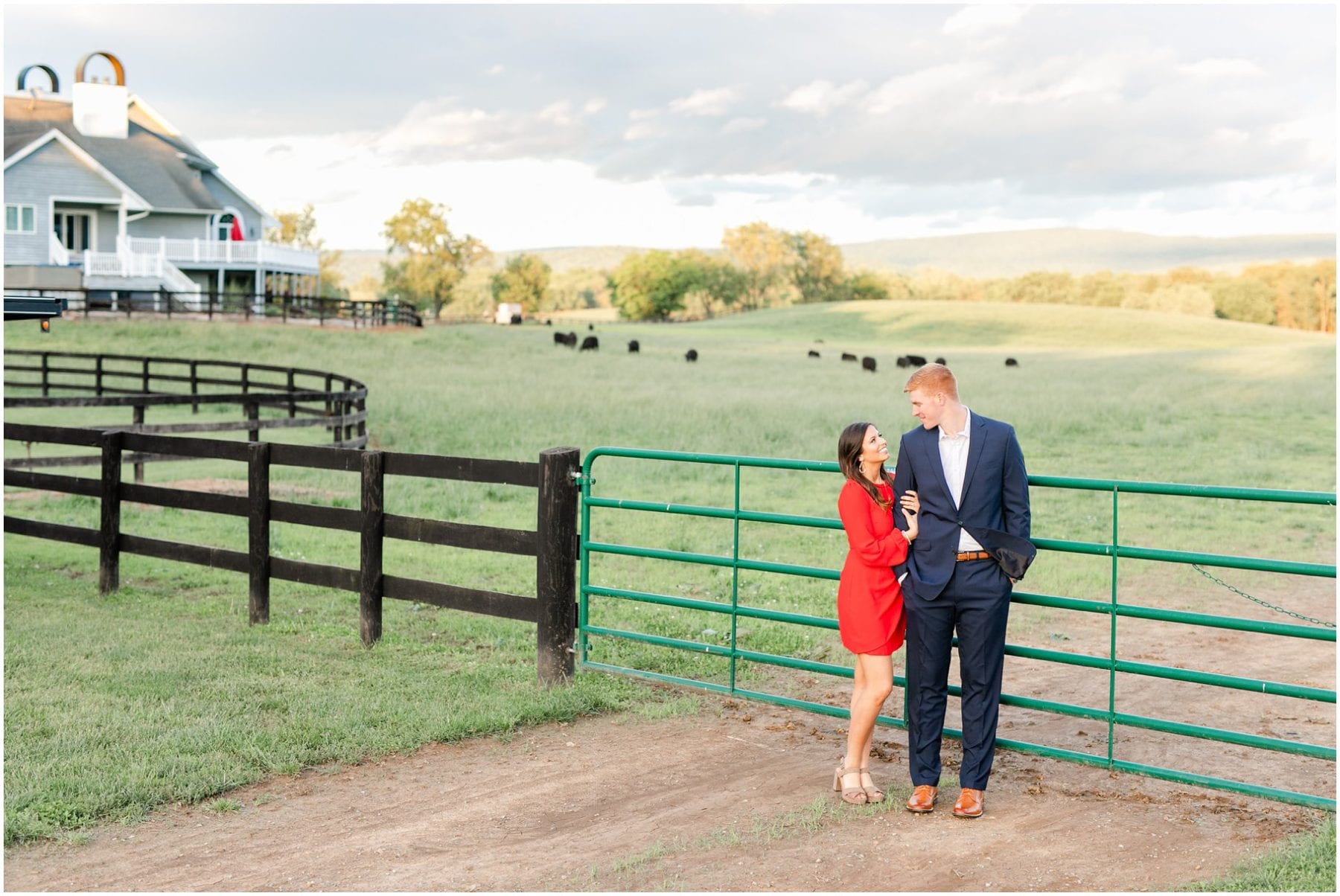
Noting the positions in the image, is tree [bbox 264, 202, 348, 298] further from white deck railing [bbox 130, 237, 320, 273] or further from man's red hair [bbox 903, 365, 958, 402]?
man's red hair [bbox 903, 365, 958, 402]

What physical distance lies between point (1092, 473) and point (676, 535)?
9.40 meters

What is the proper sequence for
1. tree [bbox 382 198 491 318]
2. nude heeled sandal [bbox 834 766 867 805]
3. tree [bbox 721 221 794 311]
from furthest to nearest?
1. tree [bbox 721 221 794 311]
2. tree [bbox 382 198 491 318]
3. nude heeled sandal [bbox 834 766 867 805]

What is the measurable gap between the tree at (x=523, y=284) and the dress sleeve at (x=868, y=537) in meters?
131

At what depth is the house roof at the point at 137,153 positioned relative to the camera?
57.0 metres

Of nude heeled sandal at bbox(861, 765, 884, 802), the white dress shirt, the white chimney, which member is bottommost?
nude heeled sandal at bbox(861, 765, 884, 802)

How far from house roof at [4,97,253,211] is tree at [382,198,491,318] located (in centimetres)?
4215

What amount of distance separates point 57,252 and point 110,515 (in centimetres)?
4815

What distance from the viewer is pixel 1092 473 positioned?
68.9 ft

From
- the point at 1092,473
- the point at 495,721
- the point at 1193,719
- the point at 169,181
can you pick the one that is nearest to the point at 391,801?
the point at 495,721

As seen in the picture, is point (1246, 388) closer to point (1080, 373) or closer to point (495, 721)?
point (1080, 373)

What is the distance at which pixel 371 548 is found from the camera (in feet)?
29.0

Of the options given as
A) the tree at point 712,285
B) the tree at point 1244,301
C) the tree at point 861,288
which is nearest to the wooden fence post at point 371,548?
the tree at point 712,285

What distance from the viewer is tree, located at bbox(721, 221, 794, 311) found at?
150 m

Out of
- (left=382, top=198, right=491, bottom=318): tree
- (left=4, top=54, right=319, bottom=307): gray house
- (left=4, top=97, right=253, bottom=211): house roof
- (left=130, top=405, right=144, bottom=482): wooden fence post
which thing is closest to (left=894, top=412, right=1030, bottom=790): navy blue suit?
(left=130, top=405, right=144, bottom=482): wooden fence post
